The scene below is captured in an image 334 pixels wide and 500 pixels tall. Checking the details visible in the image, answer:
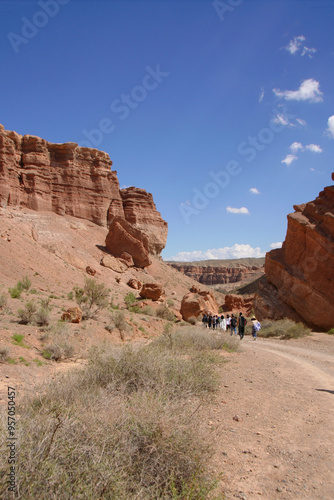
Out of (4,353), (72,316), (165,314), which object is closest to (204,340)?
(72,316)

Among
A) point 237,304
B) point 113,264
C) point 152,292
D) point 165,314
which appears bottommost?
point 165,314

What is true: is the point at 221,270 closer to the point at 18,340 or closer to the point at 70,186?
the point at 70,186

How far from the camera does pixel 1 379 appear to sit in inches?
279

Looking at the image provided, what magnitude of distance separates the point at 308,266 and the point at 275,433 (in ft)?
55.4

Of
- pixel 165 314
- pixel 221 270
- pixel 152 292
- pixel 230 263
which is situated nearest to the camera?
pixel 165 314

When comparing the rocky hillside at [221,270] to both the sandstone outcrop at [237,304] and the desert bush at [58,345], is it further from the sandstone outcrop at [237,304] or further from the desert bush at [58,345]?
the desert bush at [58,345]

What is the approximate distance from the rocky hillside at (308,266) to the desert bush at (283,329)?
135 centimetres

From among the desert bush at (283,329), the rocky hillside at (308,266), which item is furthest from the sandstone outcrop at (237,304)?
the desert bush at (283,329)

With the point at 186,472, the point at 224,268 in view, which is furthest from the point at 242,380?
the point at 224,268

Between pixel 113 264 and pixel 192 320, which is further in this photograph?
pixel 113 264

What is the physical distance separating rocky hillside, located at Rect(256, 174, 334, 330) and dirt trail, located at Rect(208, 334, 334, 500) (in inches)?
448

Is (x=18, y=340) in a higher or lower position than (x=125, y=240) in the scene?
lower

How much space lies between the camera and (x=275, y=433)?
439 centimetres

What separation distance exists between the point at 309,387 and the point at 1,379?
6864mm
